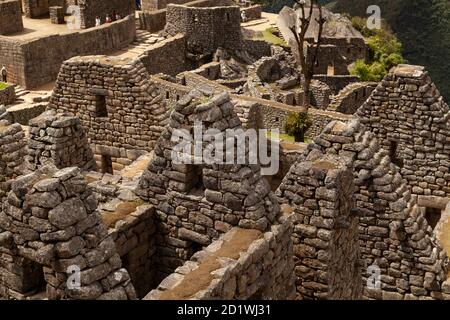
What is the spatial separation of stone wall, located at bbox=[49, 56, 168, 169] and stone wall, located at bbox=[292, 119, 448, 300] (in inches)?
157

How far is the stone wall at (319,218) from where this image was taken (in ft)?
26.0

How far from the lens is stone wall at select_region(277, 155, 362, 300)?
7.92 m

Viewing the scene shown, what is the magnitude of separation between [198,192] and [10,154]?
3.38 metres

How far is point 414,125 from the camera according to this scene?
1105 cm

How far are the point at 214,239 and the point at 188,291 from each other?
1.39 m

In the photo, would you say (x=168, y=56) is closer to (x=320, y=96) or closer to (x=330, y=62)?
(x=320, y=96)

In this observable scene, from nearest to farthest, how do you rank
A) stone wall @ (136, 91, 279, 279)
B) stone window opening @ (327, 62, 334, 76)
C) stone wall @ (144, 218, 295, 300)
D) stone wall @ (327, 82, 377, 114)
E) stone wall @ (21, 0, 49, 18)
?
stone wall @ (144, 218, 295, 300)
stone wall @ (136, 91, 279, 279)
stone wall @ (327, 82, 377, 114)
stone wall @ (21, 0, 49, 18)
stone window opening @ (327, 62, 334, 76)

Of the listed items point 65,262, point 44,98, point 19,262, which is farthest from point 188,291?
point 44,98

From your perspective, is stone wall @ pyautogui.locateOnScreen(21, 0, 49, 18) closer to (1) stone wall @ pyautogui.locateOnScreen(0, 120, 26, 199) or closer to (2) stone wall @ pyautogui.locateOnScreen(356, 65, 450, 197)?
(1) stone wall @ pyautogui.locateOnScreen(0, 120, 26, 199)

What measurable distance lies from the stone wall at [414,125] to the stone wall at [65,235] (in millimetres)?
6222

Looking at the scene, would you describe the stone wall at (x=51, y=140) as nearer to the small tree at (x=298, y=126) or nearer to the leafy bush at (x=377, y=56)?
the small tree at (x=298, y=126)

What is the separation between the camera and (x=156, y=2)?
46.9 metres

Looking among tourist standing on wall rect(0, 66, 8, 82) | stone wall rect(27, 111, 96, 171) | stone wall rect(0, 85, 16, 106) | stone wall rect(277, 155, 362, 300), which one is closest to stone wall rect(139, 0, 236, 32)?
tourist standing on wall rect(0, 66, 8, 82)
